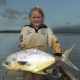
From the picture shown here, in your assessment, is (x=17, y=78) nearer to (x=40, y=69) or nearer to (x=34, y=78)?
(x=34, y=78)

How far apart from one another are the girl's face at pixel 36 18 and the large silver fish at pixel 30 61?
1.38ft

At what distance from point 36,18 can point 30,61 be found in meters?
0.58

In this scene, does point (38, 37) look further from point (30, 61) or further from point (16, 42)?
point (16, 42)

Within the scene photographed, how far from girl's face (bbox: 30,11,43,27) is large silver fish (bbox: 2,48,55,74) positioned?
0.42 m

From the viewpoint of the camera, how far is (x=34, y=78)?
2.96 meters

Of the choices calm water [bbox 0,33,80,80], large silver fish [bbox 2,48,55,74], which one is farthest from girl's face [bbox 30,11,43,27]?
calm water [bbox 0,33,80,80]

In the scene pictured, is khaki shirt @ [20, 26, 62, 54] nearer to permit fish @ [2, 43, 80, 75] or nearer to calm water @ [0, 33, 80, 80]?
permit fish @ [2, 43, 80, 75]

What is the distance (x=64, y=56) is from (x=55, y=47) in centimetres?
22

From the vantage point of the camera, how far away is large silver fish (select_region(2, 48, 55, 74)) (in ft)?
8.82

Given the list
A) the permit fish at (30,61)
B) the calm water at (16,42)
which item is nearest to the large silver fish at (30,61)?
the permit fish at (30,61)

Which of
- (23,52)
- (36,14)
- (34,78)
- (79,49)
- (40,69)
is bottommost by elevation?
(79,49)

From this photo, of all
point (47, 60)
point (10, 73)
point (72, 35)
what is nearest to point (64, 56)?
point (47, 60)

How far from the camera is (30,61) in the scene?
8.84 feet

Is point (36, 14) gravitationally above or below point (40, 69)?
above
